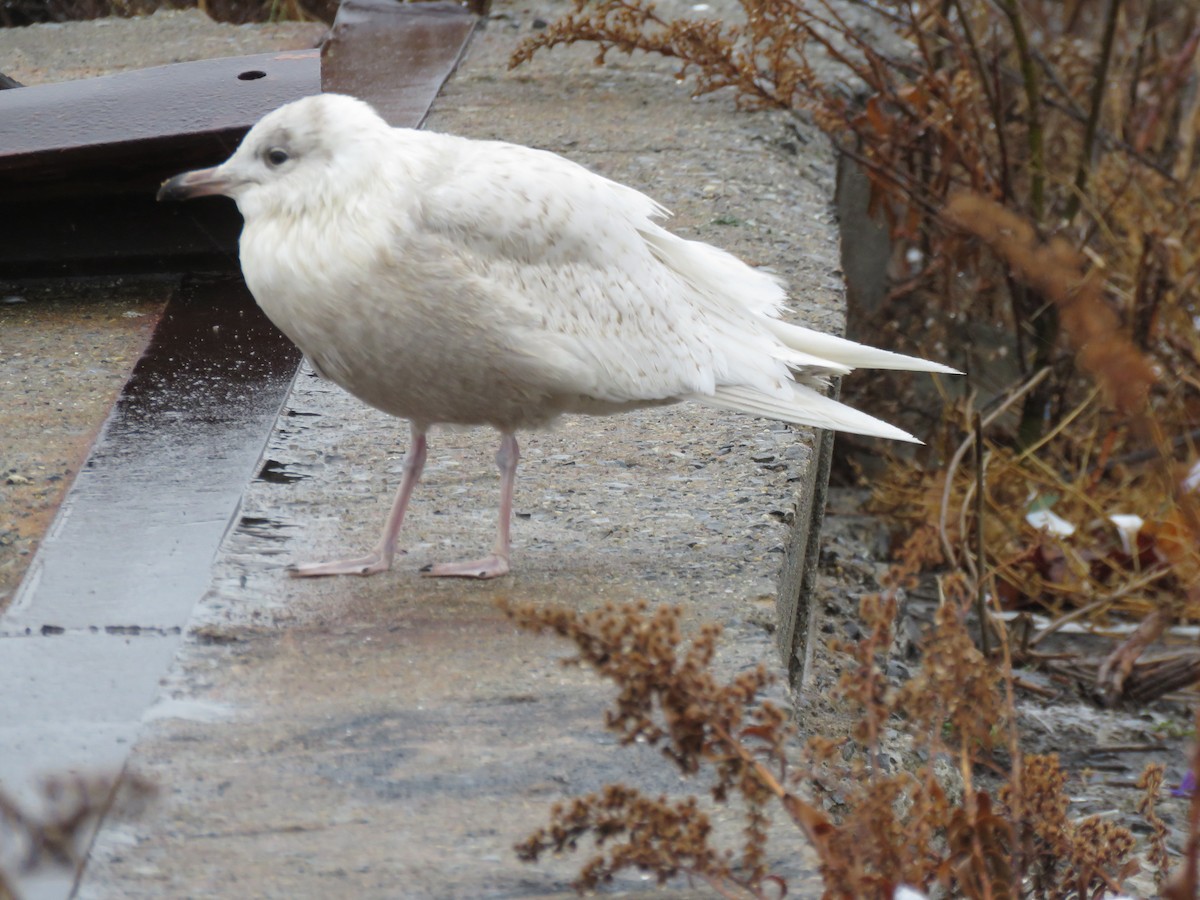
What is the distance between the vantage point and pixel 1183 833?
12.0 feet

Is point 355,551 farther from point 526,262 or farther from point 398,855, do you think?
point 398,855

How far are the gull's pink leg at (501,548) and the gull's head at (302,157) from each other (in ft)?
1.83

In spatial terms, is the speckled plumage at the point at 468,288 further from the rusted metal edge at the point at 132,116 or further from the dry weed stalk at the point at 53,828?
the rusted metal edge at the point at 132,116

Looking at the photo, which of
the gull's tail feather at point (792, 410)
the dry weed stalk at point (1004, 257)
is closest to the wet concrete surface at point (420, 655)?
the gull's tail feather at point (792, 410)

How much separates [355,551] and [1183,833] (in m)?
2.09

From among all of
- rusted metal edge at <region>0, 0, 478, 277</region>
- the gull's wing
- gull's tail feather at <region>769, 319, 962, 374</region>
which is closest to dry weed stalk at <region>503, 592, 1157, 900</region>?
the gull's wing

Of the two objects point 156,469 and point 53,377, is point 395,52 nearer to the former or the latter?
point 53,377

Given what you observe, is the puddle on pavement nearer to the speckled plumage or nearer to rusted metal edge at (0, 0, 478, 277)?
rusted metal edge at (0, 0, 478, 277)

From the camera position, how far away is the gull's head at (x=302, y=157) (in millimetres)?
2594

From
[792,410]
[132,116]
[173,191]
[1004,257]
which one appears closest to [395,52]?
[132,116]

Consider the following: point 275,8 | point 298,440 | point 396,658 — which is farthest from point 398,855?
point 275,8

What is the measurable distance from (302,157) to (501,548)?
29.6 inches

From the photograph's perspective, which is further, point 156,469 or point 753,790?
point 156,469

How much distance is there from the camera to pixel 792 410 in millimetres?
2814
